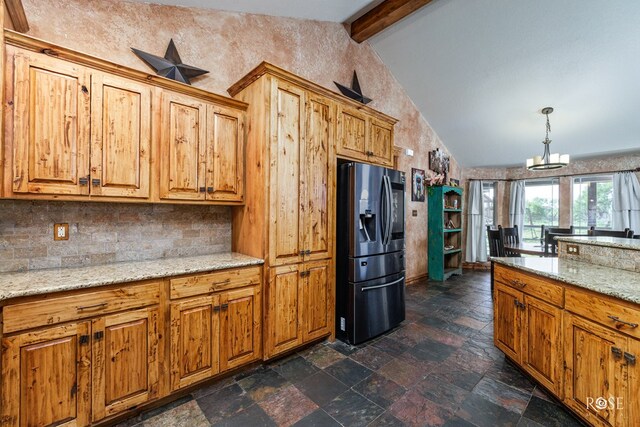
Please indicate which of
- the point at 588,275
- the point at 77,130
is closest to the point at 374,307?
the point at 588,275

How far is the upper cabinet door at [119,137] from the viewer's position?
1737 millimetres

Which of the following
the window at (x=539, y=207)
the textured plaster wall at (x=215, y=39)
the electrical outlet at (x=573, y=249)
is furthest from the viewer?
the window at (x=539, y=207)

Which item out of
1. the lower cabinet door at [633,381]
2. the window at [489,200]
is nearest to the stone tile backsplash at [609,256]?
the lower cabinet door at [633,381]

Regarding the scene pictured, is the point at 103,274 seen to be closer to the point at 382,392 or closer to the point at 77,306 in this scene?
the point at 77,306

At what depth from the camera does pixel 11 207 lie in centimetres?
173

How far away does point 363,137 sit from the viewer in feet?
9.66

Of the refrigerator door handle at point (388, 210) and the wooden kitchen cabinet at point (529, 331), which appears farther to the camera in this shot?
the refrigerator door handle at point (388, 210)

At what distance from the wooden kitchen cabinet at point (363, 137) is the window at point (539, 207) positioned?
16.1 feet

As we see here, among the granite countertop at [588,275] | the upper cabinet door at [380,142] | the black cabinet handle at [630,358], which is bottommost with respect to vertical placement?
the black cabinet handle at [630,358]

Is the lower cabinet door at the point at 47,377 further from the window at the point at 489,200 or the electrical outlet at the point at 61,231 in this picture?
the window at the point at 489,200

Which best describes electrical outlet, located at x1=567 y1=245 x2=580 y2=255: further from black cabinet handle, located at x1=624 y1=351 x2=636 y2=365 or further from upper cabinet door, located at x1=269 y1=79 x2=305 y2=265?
upper cabinet door, located at x1=269 y1=79 x2=305 y2=265

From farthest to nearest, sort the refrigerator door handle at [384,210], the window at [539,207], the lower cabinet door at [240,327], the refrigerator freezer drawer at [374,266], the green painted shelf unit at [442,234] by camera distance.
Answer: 1. the window at [539,207]
2. the green painted shelf unit at [442,234]
3. the refrigerator door handle at [384,210]
4. the refrigerator freezer drawer at [374,266]
5. the lower cabinet door at [240,327]

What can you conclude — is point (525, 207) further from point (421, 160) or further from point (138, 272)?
point (138, 272)

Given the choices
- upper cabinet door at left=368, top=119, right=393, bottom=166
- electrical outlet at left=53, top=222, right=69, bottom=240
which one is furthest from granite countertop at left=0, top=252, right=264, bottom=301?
upper cabinet door at left=368, top=119, right=393, bottom=166
